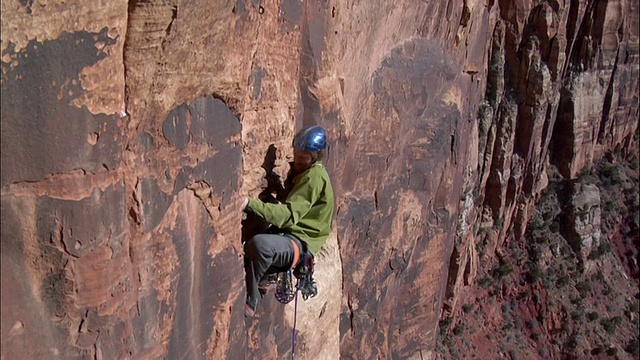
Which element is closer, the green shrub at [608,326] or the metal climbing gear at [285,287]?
the metal climbing gear at [285,287]

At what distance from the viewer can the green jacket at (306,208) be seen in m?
6.46

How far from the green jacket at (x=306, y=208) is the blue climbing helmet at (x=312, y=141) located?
6.9 inches

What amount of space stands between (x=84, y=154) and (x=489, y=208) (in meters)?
30.5

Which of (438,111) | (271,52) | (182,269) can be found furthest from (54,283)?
(438,111)

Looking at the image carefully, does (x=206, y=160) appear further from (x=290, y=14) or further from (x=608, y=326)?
(x=608, y=326)

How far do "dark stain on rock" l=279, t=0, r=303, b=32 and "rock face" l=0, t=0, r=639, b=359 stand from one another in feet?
0.09

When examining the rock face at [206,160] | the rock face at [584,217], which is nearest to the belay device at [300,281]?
the rock face at [206,160]

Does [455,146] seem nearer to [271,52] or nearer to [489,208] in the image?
[271,52]

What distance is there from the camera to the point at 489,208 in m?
33.2

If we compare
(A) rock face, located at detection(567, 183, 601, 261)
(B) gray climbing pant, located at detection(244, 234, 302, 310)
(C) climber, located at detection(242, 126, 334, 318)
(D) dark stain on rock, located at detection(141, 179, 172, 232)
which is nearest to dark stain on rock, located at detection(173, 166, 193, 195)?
(D) dark stain on rock, located at detection(141, 179, 172, 232)

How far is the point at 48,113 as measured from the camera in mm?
4168

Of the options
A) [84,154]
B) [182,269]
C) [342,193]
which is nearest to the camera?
[84,154]

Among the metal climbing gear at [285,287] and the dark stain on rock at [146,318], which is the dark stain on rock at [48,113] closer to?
the dark stain on rock at [146,318]

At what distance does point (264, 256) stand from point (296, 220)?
48 centimetres
